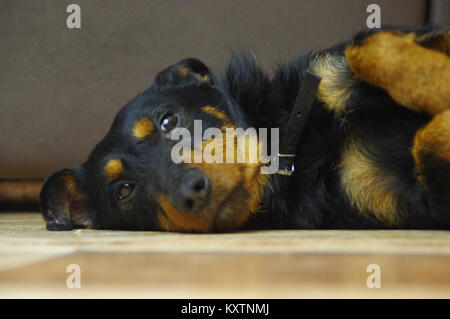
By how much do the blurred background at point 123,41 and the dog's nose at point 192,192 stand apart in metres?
1.97

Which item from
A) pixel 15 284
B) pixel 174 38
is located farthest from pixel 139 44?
pixel 15 284

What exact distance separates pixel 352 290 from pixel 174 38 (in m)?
3.05

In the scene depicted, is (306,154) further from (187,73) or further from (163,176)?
(187,73)

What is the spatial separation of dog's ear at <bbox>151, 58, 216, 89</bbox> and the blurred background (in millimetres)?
999

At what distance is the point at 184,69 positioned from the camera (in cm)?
259

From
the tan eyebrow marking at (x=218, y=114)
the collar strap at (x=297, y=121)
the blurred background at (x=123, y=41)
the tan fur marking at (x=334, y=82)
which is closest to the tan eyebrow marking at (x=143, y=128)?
the tan eyebrow marking at (x=218, y=114)

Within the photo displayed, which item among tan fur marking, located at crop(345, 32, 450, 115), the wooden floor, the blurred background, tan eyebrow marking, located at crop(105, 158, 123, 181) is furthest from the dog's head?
the blurred background

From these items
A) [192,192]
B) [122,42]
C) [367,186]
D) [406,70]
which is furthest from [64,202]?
[406,70]

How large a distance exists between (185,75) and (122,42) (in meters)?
1.21

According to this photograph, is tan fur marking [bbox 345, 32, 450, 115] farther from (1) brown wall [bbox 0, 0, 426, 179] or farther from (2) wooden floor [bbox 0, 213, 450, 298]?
(1) brown wall [bbox 0, 0, 426, 179]

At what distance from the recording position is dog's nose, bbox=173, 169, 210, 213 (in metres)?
1.73

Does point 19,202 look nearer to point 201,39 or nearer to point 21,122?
point 21,122

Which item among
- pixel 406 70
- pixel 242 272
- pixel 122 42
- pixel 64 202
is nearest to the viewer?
pixel 242 272

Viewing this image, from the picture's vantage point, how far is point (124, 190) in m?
2.23
